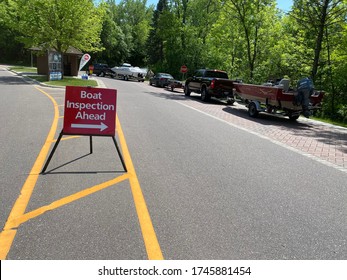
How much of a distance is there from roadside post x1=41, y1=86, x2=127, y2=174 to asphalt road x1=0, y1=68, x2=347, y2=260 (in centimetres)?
64

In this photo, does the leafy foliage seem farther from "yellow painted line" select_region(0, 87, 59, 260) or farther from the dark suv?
"yellow painted line" select_region(0, 87, 59, 260)

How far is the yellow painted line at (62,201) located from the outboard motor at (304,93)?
9.26 metres

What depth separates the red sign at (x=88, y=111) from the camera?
18.6 feet

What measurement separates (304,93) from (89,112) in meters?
9.34

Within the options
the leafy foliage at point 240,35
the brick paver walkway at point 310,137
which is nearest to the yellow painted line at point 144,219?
the brick paver walkway at point 310,137

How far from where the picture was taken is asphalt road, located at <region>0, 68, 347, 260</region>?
335cm

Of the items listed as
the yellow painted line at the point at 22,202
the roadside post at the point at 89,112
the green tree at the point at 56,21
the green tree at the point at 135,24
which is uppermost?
the green tree at the point at 135,24

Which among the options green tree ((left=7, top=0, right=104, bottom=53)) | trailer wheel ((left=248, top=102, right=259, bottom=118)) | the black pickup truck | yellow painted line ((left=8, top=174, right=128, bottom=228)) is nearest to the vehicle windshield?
the black pickup truck

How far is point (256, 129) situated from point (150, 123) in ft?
11.8

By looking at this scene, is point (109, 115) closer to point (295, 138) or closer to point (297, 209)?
point (297, 209)

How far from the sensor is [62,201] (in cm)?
430

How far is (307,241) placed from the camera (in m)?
3.61

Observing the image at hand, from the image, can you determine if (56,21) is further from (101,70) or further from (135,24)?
(135,24)

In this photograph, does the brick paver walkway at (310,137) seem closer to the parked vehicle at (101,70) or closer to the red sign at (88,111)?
the red sign at (88,111)
